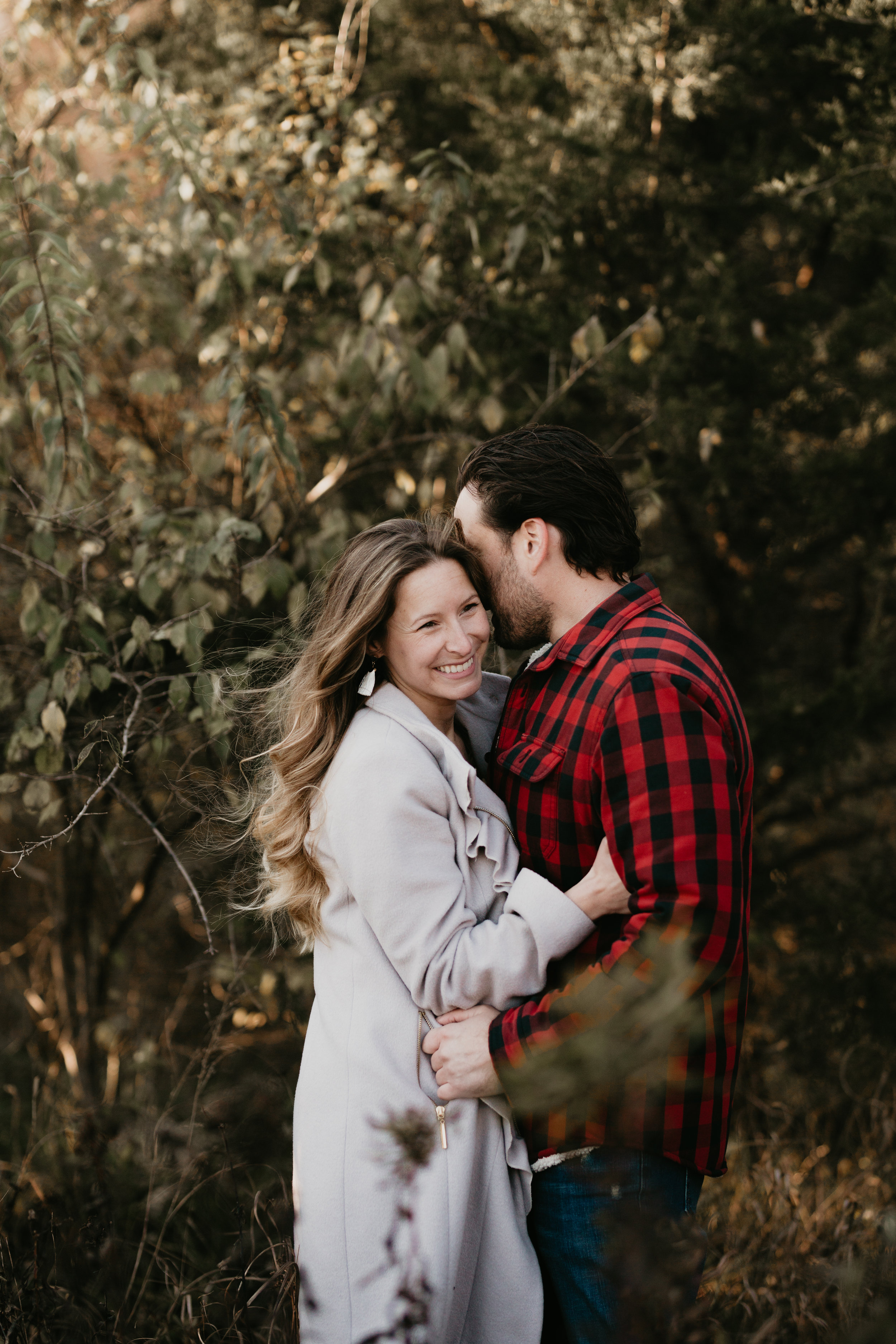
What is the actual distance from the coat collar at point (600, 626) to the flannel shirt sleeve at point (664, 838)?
0.17 meters

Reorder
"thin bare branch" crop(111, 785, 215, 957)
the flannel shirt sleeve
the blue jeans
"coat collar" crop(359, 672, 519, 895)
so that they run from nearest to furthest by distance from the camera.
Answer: the flannel shirt sleeve → the blue jeans → "coat collar" crop(359, 672, 519, 895) → "thin bare branch" crop(111, 785, 215, 957)

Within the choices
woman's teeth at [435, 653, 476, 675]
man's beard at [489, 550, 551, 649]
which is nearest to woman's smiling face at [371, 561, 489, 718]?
woman's teeth at [435, 653, 476, 675]

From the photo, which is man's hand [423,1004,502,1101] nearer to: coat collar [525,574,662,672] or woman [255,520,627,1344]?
woman [255,520,627,1344]

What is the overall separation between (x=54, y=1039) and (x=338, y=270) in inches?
131

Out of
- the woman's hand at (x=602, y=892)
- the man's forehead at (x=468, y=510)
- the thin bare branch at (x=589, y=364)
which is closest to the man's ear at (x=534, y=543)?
the man's forehead at (x=468, y=510)

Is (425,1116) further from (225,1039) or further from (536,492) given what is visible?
(225,1039)

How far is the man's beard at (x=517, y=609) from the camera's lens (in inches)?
76.8

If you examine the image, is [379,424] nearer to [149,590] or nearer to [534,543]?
[149,590]

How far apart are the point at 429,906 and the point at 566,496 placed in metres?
→ 0.86

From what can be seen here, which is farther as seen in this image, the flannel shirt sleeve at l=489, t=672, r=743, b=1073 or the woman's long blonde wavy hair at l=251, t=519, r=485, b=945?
the woman's long blonde wavy hair at l=251, t=519, r=485, b=945

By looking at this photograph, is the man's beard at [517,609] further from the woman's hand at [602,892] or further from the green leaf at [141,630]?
the green leaf at [141,630]

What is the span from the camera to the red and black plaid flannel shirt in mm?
1503

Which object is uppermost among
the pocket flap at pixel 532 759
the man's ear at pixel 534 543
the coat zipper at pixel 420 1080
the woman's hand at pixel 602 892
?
the man's ear at pixel 534 543

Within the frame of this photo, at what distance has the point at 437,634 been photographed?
6.14 ft
